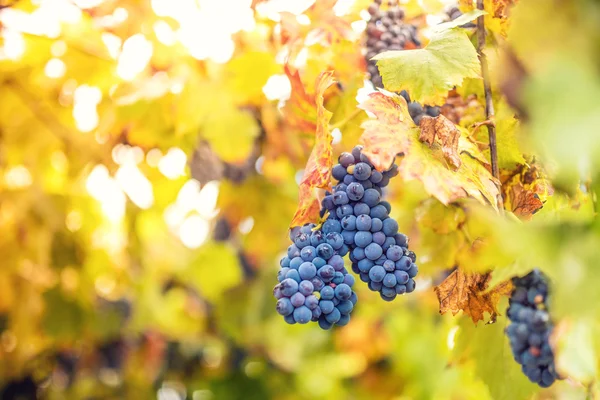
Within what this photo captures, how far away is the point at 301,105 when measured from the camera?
1.12 m

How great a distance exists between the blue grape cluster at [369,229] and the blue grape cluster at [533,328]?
0.72ft

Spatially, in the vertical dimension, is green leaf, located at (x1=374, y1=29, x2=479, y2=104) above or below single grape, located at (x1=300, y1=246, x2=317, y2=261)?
above

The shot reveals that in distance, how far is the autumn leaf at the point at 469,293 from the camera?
924 mm

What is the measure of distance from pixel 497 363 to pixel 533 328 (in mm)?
192

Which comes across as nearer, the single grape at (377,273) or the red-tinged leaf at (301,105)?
the single grape at (377,273)

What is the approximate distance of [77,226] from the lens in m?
2.40

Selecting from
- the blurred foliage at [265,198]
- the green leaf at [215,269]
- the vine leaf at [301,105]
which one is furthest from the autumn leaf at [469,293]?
the green leaf at [215,269]

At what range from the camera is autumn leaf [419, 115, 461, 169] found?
86 centimetres

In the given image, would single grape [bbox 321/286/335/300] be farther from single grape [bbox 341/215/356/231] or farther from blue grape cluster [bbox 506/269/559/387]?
blue grape cluster [bbox 506/269/559/387]

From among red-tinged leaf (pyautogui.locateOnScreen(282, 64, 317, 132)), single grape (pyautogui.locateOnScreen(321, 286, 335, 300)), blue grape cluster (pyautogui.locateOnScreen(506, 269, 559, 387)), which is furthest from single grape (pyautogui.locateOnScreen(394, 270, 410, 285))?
red-tinged leaf (pyautogui.locateOnScreen(282, 64, 317, 132))

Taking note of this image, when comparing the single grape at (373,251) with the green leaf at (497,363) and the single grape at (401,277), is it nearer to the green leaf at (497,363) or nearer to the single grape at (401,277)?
the single grape at (401,277)

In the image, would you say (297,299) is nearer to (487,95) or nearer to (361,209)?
(361,209)

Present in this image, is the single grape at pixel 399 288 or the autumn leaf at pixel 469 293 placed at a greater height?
the single grape at pixel 399 288

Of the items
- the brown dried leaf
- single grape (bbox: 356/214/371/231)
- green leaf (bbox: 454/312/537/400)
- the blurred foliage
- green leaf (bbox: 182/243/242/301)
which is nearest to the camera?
the blurred foliage
